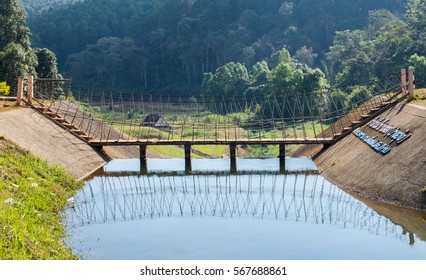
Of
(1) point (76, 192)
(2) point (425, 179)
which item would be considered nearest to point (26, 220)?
(1) point (76, 192)

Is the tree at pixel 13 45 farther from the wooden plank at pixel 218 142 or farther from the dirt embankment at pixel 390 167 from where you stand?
the dirt embankment at pixel 390 167

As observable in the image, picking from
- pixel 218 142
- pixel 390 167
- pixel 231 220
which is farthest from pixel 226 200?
pixel 218 142

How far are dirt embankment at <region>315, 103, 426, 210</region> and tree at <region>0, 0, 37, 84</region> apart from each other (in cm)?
3650

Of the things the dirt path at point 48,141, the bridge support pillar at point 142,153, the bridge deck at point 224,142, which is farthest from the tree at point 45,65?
the bridge support pillar at point 142,153

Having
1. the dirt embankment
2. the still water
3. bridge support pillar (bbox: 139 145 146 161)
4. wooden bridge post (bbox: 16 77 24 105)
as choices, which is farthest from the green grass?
bridge support pillar (bbox: 139 145 146 161)

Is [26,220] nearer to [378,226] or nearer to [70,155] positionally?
[378,226]

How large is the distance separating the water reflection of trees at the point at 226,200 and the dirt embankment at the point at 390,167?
128 cm

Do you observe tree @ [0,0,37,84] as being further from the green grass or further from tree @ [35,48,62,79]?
the green grass

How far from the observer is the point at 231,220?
37.8 meters

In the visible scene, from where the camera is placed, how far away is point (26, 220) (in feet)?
99.0

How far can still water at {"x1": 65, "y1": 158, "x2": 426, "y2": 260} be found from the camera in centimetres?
3016

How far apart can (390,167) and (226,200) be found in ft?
35.0

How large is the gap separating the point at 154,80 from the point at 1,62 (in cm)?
11500

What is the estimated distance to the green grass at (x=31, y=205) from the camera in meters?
25.7
